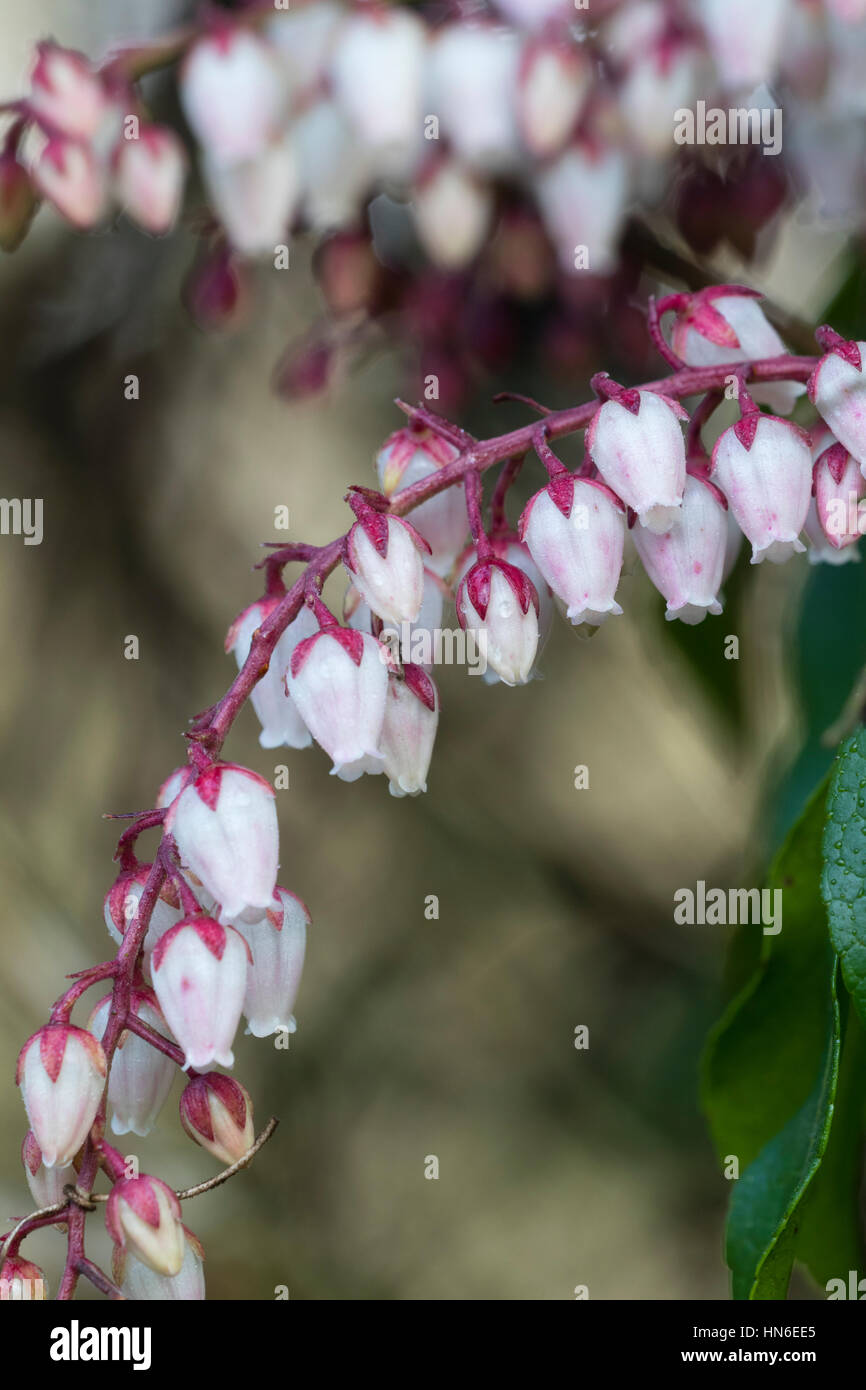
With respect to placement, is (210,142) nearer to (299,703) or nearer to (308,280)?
(299,703)

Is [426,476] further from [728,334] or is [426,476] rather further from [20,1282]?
[20,1282]

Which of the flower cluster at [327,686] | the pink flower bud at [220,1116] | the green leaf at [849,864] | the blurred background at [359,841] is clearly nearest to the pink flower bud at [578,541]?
the flower cluster at [327,686]

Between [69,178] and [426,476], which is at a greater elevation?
[69,178]

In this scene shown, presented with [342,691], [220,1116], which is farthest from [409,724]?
[220,1116]

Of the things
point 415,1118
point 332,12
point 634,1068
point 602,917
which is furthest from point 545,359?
point 415,1118
